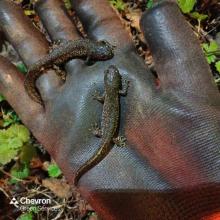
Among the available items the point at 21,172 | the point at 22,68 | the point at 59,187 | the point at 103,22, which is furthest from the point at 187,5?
the point at 21,172

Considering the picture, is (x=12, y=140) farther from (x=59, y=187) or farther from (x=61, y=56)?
(x=61, y=56)

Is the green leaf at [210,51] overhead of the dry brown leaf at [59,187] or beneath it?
overhead

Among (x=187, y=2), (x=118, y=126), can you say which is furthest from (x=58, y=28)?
(x=187, y=2)

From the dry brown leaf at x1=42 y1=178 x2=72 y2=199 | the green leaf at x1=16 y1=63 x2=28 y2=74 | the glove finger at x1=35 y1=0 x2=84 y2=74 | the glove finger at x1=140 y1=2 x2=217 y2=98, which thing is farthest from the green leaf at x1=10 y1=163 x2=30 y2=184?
the glove finger at x1=140 y1=2 x2=217 y2=98

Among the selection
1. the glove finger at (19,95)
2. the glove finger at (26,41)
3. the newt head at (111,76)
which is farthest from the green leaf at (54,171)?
the newt head at (111,76)

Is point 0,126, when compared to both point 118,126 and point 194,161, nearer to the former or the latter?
point 118,126

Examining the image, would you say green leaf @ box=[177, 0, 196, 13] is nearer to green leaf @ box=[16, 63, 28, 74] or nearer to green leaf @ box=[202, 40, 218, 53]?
green leaf @ box=[202, 40, 218, 53]

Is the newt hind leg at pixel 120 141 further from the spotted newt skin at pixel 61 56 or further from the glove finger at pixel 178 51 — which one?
the spotted newt skin at pixel 61 56
